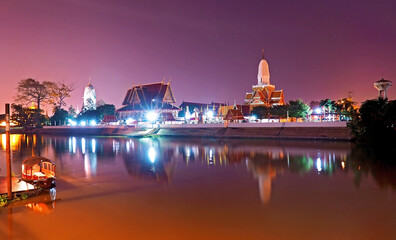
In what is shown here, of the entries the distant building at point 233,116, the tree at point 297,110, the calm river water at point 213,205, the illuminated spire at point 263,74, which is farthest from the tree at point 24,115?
the calm river water at point 213,205

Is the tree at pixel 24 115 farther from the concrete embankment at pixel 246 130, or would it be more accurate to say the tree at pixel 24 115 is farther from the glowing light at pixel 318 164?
the glowing light at pixel 318 164

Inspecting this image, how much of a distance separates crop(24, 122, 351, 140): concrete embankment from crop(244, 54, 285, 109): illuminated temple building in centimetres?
2244

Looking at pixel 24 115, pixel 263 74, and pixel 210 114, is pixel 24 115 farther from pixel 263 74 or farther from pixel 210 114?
pixel 263 74

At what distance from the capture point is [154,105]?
5422 cm

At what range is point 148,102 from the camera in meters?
55.0

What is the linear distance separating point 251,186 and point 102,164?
917 centimetres

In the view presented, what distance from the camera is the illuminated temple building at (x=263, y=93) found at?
201ft

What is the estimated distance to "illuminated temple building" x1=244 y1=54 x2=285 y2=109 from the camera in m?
61.3

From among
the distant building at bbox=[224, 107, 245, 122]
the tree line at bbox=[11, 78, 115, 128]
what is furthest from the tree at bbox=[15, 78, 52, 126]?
the distant building at bbox=[224, 107, 245, 122]

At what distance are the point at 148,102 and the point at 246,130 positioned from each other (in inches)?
924

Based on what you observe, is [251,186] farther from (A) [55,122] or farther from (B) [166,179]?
(A) [55,122]

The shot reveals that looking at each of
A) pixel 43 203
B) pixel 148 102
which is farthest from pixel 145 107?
pixel 43 203

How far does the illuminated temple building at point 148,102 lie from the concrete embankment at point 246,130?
5859 millimetres

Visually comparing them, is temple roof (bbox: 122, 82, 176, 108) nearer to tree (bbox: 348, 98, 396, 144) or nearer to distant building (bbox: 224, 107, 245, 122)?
distant building (bbox: 224, 107, 245, 122)
